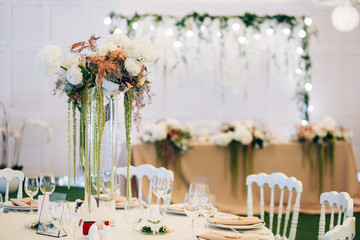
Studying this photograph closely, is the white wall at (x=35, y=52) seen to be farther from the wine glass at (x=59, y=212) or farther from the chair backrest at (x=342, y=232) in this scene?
the chair backrest at (x=342, y=232)

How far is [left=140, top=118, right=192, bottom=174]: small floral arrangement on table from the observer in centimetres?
554

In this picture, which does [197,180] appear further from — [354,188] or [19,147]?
[19,147]

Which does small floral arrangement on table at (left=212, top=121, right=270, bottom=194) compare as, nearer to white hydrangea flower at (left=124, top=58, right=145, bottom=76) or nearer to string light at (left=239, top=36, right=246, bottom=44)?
string light at (left=239, top=36, right=246, bottom=44)

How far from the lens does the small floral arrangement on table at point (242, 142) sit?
18.3 ft

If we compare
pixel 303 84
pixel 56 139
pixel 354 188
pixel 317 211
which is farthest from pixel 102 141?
pixel 303 84

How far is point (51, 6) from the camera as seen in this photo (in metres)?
8.04

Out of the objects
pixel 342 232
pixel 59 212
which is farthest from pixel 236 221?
pixel 59 212

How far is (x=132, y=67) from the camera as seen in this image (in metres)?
2.27

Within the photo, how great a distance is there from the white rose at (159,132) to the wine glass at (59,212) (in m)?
3.37

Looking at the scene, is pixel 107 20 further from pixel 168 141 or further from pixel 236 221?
pixel 236 221

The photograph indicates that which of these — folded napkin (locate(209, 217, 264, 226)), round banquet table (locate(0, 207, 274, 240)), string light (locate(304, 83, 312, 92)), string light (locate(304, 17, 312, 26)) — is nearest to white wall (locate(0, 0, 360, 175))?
string light (locate(304, 83, 312, 92))

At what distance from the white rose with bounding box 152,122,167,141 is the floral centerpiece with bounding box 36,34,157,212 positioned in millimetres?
3066

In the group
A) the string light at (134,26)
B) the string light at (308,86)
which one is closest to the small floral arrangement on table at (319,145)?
the string light at (308,86)

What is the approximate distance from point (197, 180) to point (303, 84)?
11.9 ft
